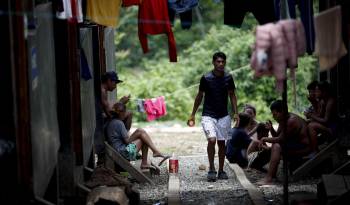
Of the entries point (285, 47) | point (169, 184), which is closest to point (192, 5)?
point (169, 184)

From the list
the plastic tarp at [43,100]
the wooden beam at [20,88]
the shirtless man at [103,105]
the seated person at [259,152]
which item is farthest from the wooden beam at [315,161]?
the wooden beam at [20,88]

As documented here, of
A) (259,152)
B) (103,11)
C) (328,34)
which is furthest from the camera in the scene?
(259,152)

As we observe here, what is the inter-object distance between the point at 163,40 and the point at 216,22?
228 cm

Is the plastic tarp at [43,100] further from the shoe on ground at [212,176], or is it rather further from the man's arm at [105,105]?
the shoe on ground at [212,176]

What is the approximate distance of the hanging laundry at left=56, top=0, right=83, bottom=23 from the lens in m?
9.46

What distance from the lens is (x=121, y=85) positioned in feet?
85.5

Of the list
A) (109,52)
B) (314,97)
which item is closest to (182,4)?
(314,97)

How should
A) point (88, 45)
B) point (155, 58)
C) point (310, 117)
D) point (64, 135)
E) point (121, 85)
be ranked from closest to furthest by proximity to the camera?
point (64, 135) < point (88, 45) < point (310, 117) < point (121, 85) < point (155, 58)

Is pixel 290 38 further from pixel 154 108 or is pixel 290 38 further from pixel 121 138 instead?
pixel 154 108

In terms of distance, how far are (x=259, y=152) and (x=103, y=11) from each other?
12.3ft

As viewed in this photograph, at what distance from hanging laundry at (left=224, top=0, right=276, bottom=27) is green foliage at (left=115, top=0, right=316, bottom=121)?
9893 millimetres

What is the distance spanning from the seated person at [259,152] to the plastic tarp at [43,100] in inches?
198

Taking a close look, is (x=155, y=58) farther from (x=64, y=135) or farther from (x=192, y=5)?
(x=64, y=135)

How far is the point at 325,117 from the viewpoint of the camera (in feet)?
40.8
